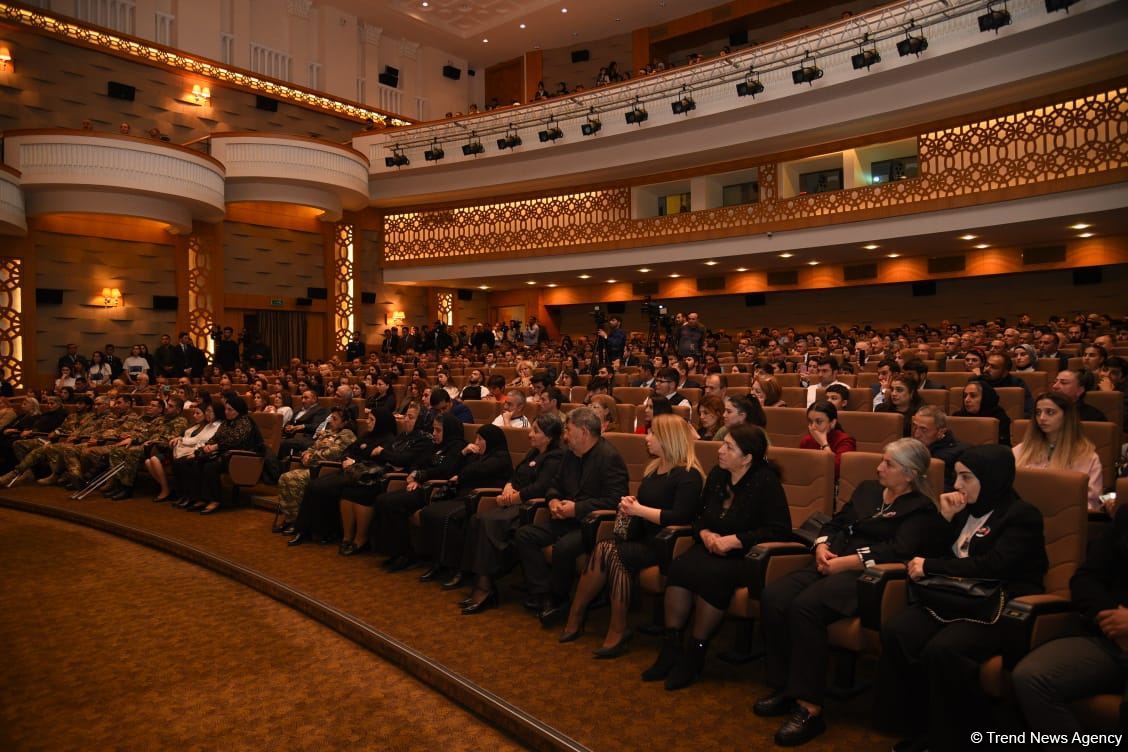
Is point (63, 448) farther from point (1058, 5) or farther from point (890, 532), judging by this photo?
point (1058, 5)

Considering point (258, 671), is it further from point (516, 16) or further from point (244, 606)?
point (516, 16)

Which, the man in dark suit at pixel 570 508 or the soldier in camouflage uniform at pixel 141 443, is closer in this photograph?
the man in dark suit at pixel 570 508

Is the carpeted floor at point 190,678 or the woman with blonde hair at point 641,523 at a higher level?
the woman with blonde hair at point 641,523

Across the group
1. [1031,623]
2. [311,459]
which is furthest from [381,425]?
[1031,623]

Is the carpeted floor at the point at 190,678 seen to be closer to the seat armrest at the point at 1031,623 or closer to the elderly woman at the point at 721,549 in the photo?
the elderly woman at the point at 721,549

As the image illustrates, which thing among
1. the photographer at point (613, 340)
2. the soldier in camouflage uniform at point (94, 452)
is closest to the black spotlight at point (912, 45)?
the photographer at point (613, 340)

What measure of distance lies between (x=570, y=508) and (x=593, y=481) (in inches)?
8.0

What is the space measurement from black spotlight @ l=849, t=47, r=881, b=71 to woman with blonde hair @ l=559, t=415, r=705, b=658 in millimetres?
9298

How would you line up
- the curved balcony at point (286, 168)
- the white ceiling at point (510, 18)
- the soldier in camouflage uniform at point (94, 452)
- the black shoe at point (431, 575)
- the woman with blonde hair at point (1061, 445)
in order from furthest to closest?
the white ceiling at point (510, 18) < the curved balcony at point (286, 168) < the soldier in camouflage uniform at point (94, 452) < the black shoe at point (431, 575) < the woman with blonde hair at point (1061, 445)

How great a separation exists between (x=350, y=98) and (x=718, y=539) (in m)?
16.2

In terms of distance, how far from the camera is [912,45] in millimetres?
9859

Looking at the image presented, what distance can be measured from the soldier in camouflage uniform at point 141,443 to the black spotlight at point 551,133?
9095 mm

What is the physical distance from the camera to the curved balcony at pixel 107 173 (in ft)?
34.4

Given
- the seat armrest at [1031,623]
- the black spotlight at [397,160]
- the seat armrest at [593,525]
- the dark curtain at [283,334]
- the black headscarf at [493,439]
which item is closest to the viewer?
the seat armrest at [1031,623]
